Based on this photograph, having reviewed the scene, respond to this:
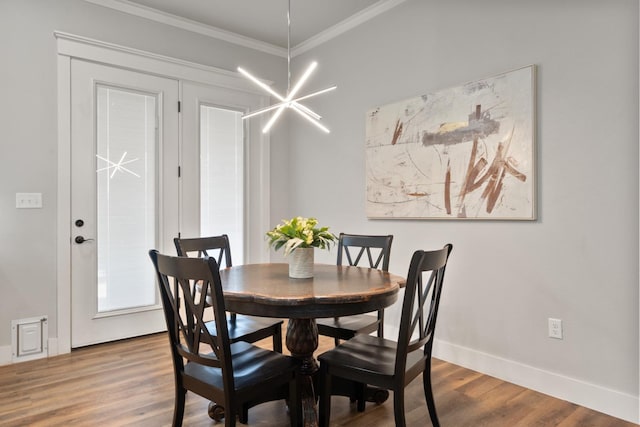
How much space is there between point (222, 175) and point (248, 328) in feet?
6.89

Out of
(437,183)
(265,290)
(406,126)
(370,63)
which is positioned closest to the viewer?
(265,290)

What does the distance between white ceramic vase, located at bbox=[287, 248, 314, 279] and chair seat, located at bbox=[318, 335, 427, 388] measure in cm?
41

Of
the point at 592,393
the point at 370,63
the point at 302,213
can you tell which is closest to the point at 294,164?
the point at 302,213

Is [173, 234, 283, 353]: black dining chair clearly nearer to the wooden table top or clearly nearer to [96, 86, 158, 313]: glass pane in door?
the wooden table top

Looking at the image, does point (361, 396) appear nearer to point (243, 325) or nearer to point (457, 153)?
point (243, 325)

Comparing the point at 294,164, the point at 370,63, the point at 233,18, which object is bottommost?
the point at 294,164

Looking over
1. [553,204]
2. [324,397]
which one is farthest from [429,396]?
[553,204]

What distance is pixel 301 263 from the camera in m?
2.11

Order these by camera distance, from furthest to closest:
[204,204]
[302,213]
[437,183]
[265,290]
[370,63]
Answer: [302,213] < [204,204] < [370,63] < [437,183] < [265,290]

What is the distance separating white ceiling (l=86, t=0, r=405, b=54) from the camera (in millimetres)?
3448

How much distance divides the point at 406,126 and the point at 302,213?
1602 mm

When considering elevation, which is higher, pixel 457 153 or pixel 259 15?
pixel 259 15

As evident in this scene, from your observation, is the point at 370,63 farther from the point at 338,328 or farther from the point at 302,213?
the point at 338,328

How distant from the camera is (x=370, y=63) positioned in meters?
3.61
